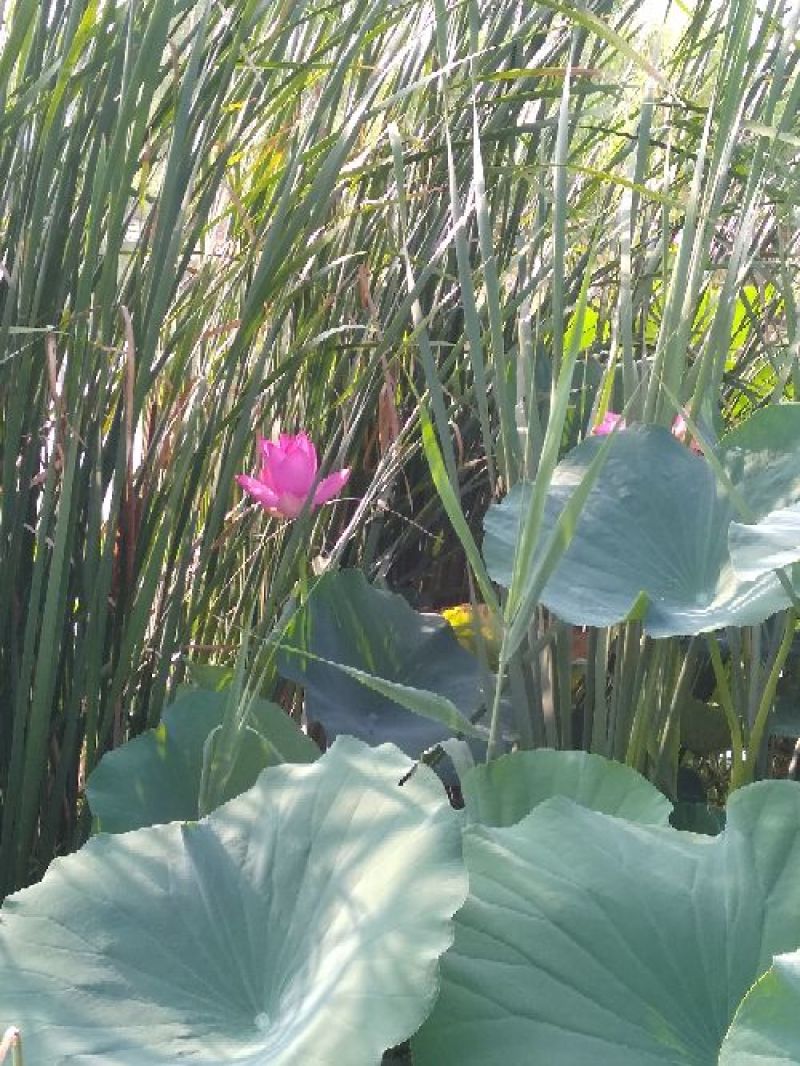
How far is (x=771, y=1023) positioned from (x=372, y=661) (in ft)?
1.92

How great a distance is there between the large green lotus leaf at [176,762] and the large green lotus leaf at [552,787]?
0.15 m

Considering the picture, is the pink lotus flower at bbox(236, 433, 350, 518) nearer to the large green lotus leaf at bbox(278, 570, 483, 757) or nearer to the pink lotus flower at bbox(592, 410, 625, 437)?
the large green lotus leaf at bbox(278, 570, 483, 757)

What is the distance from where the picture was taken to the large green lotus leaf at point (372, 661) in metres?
0.92

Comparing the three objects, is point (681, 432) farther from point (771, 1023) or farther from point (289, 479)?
point (771, 1023)

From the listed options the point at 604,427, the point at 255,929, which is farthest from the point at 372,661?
the point at 255,929

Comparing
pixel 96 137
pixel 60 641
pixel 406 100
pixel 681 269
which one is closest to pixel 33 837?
pixel 60 641

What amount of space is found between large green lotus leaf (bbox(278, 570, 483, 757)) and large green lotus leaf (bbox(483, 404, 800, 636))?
0.63 ft

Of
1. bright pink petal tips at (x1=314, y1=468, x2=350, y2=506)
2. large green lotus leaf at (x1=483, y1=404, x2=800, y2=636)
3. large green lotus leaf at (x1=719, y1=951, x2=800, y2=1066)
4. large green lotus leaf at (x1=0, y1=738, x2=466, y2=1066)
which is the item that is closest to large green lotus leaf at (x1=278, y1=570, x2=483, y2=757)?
bright pink petal tips at (x1=314, y1=468, x2=350, y2=506)

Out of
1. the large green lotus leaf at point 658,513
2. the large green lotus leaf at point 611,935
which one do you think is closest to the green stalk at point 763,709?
the large green lotus leaf at point 658,513

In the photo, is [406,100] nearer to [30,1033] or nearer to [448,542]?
[448,542]

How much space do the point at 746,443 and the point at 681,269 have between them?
0.13 meters

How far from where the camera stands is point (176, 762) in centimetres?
81

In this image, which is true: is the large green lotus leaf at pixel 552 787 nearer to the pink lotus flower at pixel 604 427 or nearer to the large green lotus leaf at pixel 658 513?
the large green lotus leaf at pixel 658 513

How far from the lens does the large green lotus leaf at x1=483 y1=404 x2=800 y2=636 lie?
751 mm
